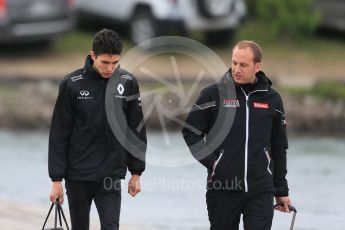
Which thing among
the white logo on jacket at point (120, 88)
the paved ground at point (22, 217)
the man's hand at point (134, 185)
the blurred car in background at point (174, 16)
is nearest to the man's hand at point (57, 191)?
the man's hand at point (134, 185)

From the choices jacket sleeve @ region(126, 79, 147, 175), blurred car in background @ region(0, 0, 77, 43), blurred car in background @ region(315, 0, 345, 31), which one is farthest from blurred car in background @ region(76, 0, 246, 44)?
jacket sleeve @ region(126, 79, 147, 175)

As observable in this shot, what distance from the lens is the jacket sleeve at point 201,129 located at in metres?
7.85

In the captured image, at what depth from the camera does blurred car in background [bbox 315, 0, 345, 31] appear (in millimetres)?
21297

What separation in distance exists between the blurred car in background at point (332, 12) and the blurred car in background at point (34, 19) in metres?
4.32

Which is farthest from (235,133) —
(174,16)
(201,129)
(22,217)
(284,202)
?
(174,16)

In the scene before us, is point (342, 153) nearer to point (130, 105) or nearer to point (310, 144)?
point (310, 144)

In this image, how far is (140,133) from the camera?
26.5 ft

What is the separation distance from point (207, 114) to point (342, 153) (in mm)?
8715

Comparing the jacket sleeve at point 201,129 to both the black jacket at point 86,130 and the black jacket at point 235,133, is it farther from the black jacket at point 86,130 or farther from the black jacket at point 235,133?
the black jacket at point 86,130

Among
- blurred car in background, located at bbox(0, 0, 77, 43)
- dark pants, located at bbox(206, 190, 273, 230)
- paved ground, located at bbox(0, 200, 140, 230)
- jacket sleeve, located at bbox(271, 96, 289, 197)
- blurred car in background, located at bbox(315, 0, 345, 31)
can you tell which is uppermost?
blurred car in background, located at bbox(315, 0, 345, 31)

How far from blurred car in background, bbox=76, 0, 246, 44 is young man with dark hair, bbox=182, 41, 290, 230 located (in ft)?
40.3

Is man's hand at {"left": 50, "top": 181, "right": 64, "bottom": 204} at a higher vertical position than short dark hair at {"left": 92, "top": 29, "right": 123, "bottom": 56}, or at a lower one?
lower

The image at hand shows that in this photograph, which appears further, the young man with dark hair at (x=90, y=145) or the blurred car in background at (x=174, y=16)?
the blurred car in background at (x=174, y=16)

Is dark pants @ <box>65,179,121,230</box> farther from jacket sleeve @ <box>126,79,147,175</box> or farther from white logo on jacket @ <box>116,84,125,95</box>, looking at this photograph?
white logo on jacket @ <box>116,84,125,95</box>
